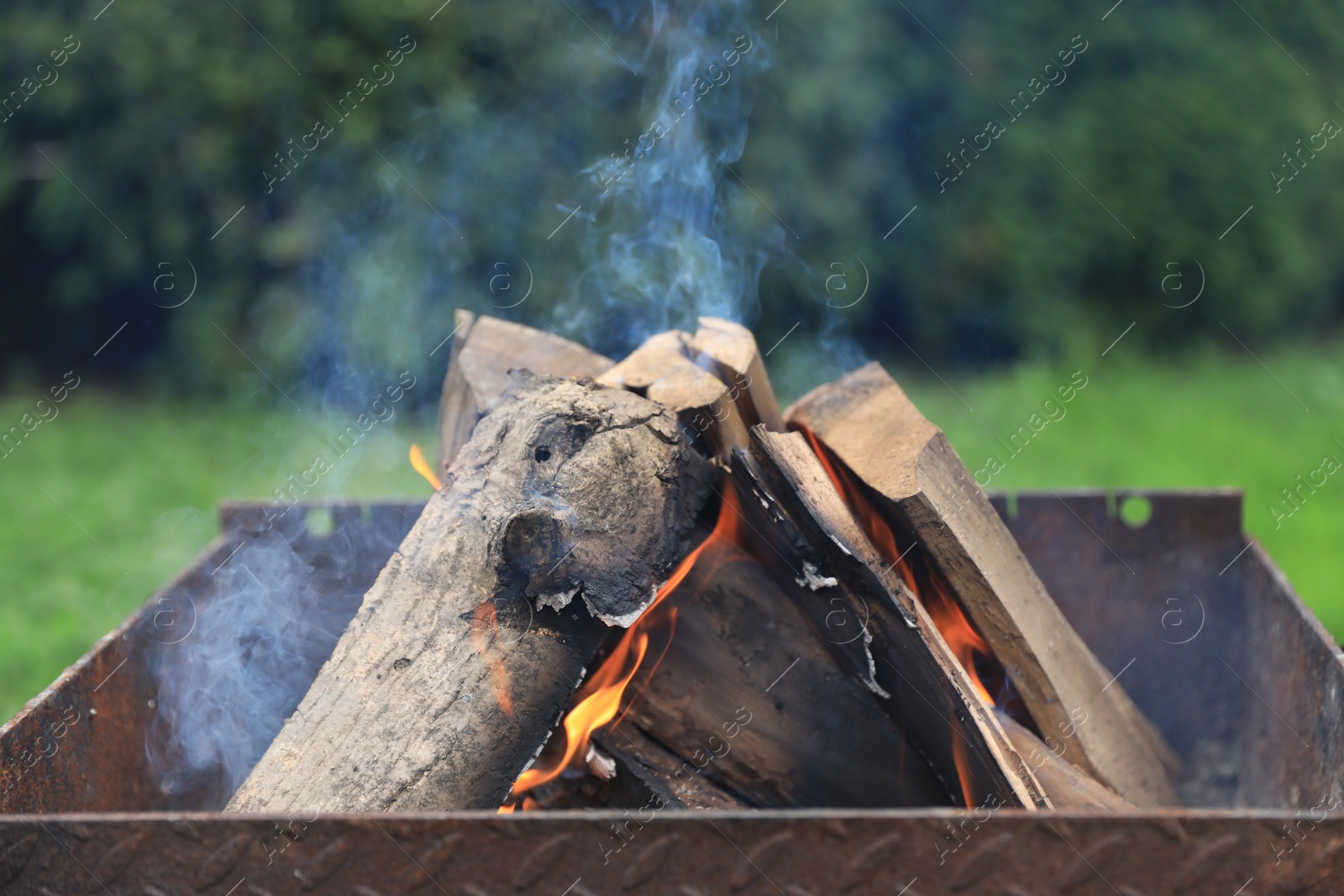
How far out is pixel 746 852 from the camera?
1.18m

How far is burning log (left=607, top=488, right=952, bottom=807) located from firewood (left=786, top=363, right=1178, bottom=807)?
0.22 metres

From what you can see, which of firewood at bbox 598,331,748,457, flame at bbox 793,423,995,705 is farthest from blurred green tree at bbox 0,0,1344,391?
flame at bbox 793,423,995,705

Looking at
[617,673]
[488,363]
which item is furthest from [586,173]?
[617,673]

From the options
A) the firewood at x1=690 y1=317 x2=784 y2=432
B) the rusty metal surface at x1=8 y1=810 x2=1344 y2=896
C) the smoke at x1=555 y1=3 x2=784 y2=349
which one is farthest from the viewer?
the smoke at x1=555 y1=3 x2=784 y2=349

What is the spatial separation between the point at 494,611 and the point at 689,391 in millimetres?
472

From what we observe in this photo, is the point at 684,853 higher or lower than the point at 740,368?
lower

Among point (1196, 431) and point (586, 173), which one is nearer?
point (586, 173)

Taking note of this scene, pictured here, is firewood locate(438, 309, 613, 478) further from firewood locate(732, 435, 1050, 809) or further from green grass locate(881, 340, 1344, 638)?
green grass locate(881, 340, 1344, 638)

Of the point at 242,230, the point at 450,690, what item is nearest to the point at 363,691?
the point at 450,690

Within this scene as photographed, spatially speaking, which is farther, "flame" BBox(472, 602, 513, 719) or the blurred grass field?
the blurred grass field

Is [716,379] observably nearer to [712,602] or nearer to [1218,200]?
[712,602]

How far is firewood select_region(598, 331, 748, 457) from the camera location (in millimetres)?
1712

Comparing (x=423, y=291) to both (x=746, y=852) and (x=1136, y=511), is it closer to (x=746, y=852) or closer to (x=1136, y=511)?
(x=1136, y=511)

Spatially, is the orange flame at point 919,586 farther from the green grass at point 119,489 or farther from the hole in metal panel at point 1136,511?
the green grass at point 119,489
